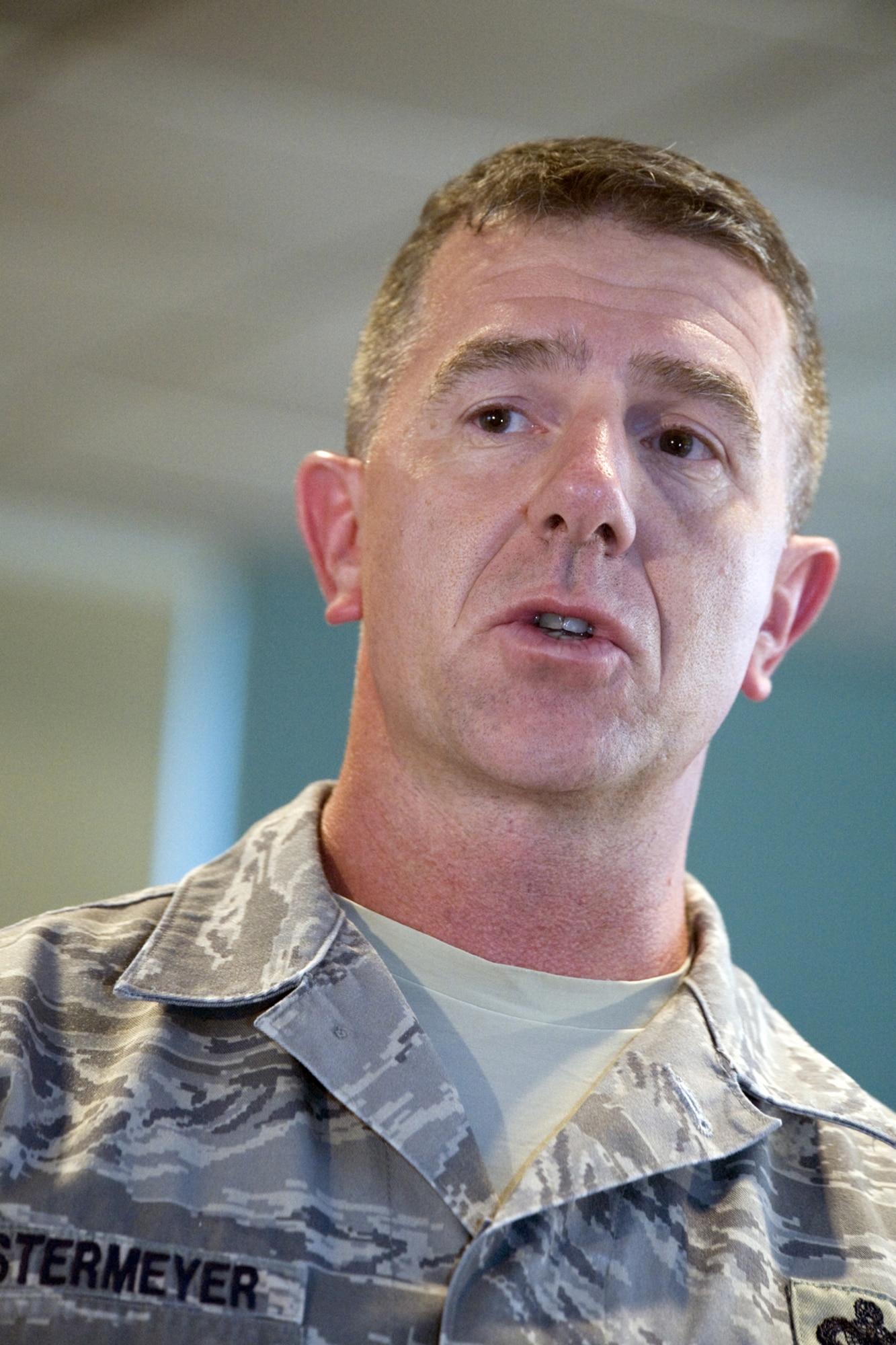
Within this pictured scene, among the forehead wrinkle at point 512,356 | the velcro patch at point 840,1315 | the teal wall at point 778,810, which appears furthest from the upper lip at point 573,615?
the teal wall at point 778,810

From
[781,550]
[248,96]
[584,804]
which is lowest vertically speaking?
[584,804]

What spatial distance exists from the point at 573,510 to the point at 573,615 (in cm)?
10

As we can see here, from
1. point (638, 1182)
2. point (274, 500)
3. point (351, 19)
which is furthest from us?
point (274, 500)

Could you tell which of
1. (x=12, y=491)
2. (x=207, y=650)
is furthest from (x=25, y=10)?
(x=207, y=650)

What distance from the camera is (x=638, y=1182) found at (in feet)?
4.13

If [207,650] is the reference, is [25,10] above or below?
above

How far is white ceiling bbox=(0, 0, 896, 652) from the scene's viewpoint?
255 centimetres

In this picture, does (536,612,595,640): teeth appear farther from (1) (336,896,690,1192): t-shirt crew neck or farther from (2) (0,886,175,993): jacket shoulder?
(2) (0,886,175,993): jacket shoulder

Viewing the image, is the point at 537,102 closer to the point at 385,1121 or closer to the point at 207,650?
the point at 385,1121

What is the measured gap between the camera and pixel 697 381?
152 cm

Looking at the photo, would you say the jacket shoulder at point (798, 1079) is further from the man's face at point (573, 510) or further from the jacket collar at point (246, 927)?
the jacket collar at point (246, 927)

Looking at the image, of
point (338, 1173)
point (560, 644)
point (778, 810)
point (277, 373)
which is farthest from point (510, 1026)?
point (778, 810)

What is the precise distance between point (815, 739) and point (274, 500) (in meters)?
2.31

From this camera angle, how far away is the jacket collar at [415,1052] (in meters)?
1.21
